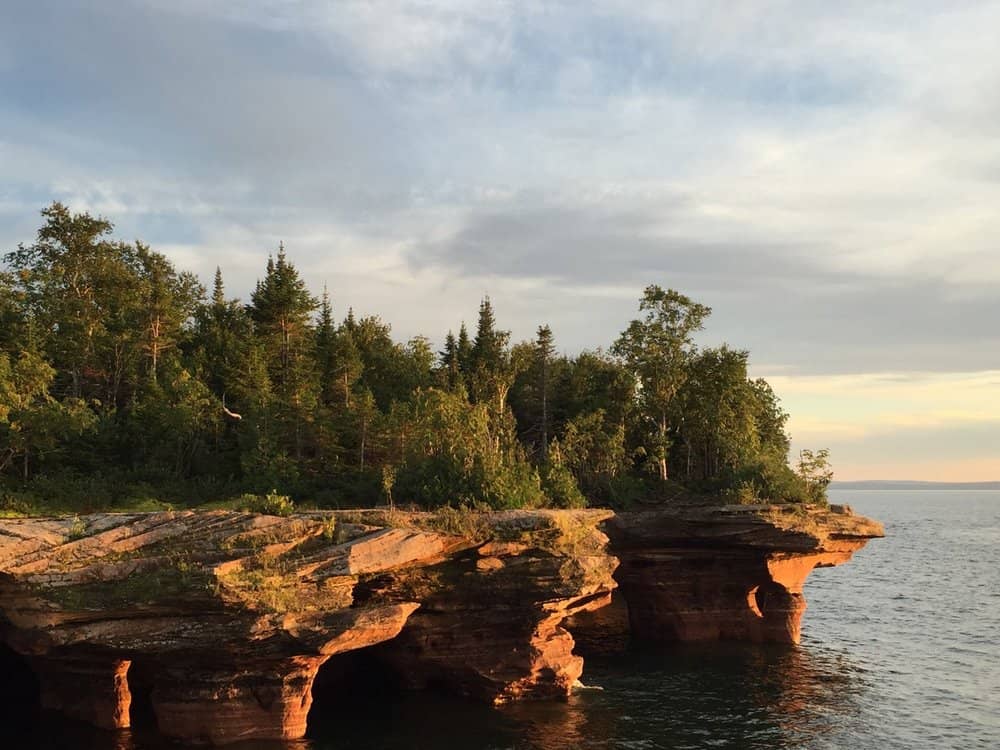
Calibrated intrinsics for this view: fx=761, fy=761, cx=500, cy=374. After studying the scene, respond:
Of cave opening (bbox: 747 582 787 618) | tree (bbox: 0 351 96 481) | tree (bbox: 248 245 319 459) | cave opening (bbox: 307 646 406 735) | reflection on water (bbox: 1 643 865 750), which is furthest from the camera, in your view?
tree (bbox: 248 245 319 459)

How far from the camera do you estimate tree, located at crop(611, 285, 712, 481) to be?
44.7 m

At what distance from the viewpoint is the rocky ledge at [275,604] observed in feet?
67.5

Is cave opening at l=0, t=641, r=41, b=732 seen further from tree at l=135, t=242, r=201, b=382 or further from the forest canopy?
tree at l=135, t=242, r=201, b=382

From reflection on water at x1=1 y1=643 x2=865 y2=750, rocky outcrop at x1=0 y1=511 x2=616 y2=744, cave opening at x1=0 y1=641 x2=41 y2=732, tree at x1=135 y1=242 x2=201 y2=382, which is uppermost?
tree at x1=135 y1=242 x2=201 y2=382

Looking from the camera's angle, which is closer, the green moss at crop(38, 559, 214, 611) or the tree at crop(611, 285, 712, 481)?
the green moss at crop(38, 559, 214, 611)

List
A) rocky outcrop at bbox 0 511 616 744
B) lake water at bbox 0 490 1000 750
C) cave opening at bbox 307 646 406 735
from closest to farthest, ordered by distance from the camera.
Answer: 1. rocky outcrop at bbox 0 511 616 744
2. lake water at bbox 0 490 1000 750
3. cave opening at bbox 307 646 406 735

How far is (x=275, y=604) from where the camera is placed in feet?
67.7

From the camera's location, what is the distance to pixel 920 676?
30.7 metres

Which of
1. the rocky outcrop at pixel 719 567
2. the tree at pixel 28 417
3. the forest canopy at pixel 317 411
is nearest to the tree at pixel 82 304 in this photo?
the forest canopy at pixel 317 411

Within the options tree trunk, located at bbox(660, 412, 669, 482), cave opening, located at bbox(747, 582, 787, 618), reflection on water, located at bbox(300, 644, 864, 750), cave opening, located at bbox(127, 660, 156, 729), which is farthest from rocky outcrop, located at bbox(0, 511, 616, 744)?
tree trunk, located at bbox(660, 412, 669, 482)

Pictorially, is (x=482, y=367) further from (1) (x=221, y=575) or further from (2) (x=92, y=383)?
(1) (x=221, y=575)

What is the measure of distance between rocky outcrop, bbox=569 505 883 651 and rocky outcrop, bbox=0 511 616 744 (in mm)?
10057

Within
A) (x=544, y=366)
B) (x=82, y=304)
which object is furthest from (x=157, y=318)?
(x=544, y=366)

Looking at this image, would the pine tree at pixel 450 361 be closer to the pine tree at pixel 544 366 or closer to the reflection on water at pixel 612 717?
the pine tree at pixel 544 366
